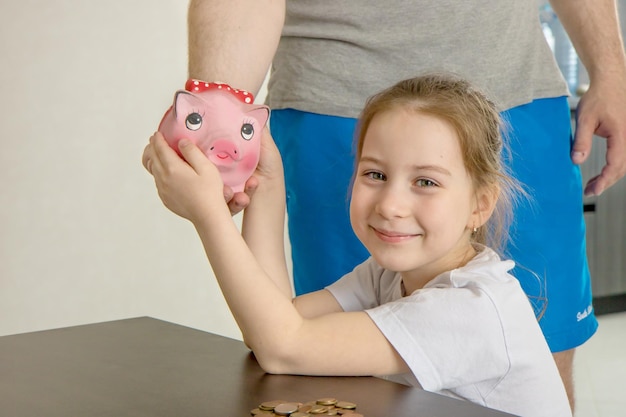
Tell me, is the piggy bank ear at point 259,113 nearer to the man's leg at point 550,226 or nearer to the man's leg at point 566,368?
the man's leg at point 550,226

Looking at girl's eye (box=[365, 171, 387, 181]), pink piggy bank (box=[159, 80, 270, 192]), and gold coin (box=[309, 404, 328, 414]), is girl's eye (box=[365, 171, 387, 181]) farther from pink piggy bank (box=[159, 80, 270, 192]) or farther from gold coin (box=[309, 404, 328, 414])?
gold coin (box=[309, 404, 328, 414])

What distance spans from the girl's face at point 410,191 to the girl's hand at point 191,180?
216 mm

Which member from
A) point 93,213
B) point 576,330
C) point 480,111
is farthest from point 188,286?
point 480,111

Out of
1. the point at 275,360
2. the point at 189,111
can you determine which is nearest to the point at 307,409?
the point at 275,360

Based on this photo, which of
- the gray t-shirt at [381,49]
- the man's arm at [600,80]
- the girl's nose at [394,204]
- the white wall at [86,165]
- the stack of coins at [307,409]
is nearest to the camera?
the stack of coins at [307,409]

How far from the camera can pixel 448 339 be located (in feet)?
3.22

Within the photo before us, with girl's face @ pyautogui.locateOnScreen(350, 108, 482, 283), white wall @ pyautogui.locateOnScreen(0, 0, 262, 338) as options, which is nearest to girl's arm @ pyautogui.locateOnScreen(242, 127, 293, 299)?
girl's face @ pyautogui.locateOnScreen(350, 108, 482, 283)

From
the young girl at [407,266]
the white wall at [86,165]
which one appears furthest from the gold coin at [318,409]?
the white wall at [86,165]

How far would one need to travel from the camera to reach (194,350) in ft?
3.30

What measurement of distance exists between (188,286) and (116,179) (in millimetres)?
480

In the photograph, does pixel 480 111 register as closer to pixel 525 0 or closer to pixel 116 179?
pixel 525 0

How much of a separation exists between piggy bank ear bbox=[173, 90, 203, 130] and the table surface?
0.26 m

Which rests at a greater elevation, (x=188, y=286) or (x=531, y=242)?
(x=531, y=242)

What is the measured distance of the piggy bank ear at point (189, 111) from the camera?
0.99 m
